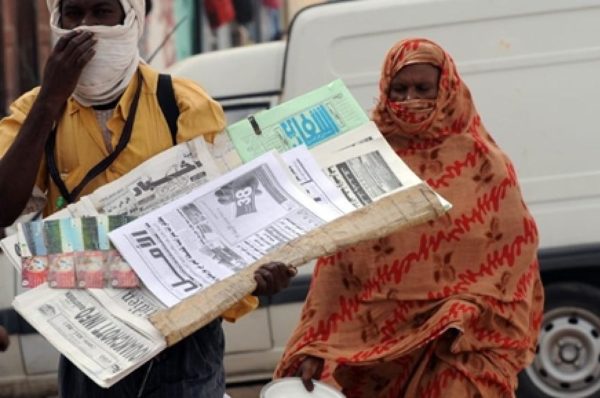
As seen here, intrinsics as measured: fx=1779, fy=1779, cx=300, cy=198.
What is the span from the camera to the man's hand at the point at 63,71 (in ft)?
12.8

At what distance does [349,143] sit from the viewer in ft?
13.8

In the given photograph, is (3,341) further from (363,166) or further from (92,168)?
(363,166)

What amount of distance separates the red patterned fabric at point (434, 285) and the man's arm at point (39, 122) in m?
1.35

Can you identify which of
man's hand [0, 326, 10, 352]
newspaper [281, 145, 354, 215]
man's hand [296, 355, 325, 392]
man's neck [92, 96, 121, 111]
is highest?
man's neck [92, 96, 121, 111]

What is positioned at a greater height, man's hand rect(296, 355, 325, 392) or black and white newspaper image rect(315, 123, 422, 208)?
black and white newspaper image rect(315, 123, 422, 208)

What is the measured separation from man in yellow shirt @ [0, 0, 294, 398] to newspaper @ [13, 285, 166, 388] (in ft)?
0.68

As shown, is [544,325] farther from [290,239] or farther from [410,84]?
[290,239]

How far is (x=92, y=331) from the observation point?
3.82 meters

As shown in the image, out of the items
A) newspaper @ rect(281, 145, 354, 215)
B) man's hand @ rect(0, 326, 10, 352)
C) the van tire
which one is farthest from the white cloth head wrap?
the van tire

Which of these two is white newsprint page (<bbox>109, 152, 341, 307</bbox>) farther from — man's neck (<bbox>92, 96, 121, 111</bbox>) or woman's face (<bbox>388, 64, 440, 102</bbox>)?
woman's face (<bbox>388, 64, 440, 102</bbox>)

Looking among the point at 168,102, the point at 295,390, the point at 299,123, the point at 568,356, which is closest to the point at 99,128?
the point at 168,102

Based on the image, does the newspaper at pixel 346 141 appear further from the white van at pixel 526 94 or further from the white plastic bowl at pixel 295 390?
the white van at pixel 526 94

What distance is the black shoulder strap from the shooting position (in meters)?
4.07

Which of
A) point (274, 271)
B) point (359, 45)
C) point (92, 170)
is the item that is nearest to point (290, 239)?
point (274, 271)
